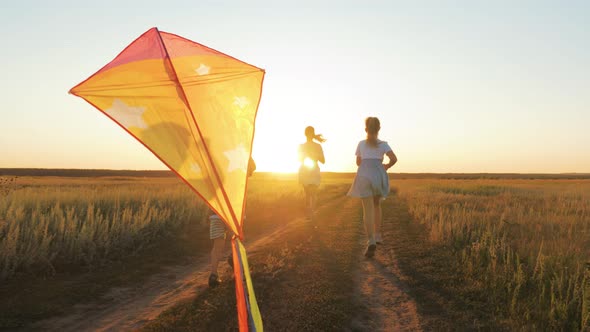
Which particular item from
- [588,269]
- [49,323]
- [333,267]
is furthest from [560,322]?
[49,323]

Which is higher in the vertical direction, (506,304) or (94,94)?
(94,94)

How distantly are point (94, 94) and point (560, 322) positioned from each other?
488cm

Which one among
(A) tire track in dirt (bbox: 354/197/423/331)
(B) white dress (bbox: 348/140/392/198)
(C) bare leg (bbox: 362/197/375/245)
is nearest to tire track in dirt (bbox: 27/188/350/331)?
(A) tire track in dirt (bbox: 354/197/423/331)

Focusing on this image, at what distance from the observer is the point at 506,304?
4.89 metres

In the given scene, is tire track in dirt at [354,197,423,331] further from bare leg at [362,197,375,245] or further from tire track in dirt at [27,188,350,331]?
tire track in dirt at [27,188,350,331]

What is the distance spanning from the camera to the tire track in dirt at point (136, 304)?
464 centimetres

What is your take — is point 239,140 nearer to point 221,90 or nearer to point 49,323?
point 221,90

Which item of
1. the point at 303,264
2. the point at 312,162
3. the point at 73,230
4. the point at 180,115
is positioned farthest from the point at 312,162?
the point at 180,115

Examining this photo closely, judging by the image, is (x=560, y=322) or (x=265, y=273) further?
(x=265, y=273)

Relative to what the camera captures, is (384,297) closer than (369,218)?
Yes

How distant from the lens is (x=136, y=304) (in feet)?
17.7

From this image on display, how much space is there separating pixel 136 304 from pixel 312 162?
742 centimetres

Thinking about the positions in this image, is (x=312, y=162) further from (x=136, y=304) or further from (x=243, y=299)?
(x=243, y=299)

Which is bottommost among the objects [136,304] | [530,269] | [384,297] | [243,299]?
[136,304]
